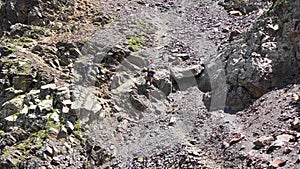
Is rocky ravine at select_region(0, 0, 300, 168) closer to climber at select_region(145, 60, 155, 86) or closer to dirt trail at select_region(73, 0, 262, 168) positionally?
dirt trail at select_region(73, 0, 262, 168)

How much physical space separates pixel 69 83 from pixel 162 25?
7.04 metres

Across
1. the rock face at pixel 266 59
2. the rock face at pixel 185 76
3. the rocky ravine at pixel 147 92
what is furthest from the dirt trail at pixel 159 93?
the rock face at pixel 266 59

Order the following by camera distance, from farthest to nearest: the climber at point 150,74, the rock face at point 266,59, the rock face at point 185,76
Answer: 1. the rock face at point 185,76
2. the climber at point 150,74
3. the rock face at point 266,59

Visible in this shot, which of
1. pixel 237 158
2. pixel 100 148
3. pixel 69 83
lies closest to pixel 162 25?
pixel 69 83

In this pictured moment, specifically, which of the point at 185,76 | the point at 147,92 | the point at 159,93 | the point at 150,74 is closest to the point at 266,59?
the point at 185,76

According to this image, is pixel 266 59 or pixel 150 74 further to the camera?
pixel 150 74

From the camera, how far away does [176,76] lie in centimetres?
1678

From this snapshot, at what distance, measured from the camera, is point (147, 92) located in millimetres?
16250

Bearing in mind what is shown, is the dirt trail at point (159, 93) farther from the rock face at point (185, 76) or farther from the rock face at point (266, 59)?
the rock face at point (266, 59)

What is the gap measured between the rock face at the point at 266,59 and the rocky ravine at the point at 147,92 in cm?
4

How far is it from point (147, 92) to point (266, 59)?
496 cm

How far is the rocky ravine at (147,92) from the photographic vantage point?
499 inches

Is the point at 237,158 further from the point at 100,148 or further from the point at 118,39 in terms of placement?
the point at 118,39

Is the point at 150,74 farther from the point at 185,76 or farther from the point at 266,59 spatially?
the point at 266,59
